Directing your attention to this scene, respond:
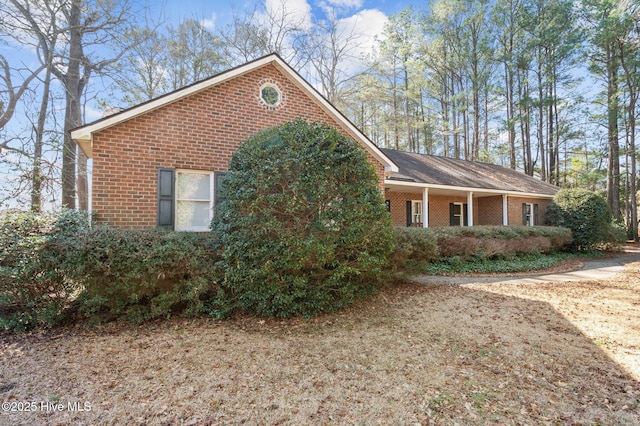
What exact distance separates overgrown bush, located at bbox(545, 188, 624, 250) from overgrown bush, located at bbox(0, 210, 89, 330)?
18787mm

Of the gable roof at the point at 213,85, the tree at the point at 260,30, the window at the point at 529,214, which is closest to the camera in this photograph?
the gable roof at the point at 213,85

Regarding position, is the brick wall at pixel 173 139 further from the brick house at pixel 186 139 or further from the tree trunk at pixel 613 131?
the tree trunk at pixel 613 131

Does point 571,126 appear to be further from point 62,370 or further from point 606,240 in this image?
point 62,370

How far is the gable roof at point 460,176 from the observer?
46.9 feet

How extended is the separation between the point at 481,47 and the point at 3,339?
93.5 feet

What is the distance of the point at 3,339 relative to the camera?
13.8ft

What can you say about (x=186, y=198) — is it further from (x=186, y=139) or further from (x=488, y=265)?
(x=488, y=265)

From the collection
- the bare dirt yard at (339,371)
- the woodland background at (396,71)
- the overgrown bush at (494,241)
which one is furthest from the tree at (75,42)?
the overgrown bush at (494,241)

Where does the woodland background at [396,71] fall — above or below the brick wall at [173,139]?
above

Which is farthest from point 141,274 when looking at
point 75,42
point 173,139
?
point 75,42

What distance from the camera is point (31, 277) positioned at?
4.31 meters

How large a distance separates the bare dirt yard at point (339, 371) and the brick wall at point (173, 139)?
2.86 metres

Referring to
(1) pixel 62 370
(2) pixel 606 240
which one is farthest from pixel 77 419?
(2) pixel 606 240

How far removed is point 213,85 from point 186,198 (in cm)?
284
